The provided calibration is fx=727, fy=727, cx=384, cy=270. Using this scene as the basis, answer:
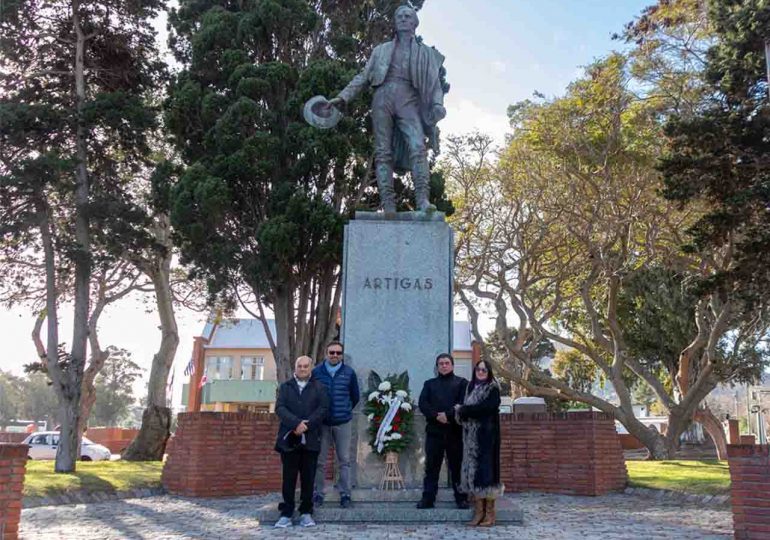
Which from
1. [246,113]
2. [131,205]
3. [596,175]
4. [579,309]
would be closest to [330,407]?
[246,113]

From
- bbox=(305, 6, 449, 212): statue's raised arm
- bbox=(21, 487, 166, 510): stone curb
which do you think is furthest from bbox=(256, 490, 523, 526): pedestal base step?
bbox=(21, 487, 166, 510): stone curb

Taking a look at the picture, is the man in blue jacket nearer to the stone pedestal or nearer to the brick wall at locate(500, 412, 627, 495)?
the stone pedestal

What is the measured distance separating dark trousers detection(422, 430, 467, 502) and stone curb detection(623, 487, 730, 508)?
438 cm

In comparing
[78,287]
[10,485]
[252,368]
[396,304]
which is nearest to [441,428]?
[396,304]

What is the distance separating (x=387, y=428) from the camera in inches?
292

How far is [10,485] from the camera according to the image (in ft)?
18.7

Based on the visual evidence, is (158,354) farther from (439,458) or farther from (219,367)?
(219,367)

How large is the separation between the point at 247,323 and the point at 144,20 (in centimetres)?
2745

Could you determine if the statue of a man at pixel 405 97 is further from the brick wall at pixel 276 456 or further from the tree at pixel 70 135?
the tree at pixel 70 135

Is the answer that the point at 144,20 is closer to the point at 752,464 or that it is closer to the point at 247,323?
the point at 752,464

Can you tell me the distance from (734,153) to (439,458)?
28.8 feet

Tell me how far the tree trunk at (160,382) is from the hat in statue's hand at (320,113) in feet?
36.3

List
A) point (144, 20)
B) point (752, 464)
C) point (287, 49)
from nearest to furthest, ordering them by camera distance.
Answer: point (752, 464) < point (287, 49) < point (144, 20)

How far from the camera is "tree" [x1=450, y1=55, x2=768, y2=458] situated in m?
18.1
